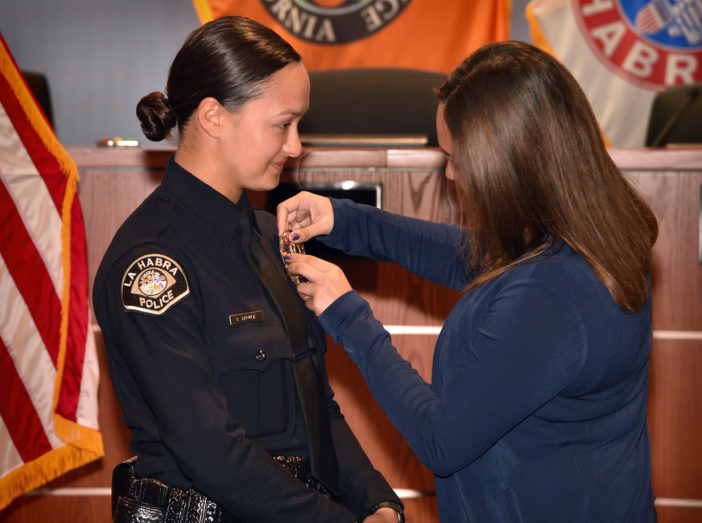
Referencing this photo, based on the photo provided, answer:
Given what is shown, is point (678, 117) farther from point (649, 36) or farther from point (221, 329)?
point (221, 329)

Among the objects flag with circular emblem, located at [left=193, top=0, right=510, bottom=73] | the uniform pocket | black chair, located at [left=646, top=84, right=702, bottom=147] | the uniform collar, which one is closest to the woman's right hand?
the uniform collar

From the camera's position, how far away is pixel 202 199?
4.00ft

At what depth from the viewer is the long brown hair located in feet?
3.45

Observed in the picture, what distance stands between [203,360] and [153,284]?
0.13 m

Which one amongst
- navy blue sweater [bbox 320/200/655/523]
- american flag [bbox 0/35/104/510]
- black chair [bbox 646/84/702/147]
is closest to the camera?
navy blue sweater [bbox 320/200/655/523]

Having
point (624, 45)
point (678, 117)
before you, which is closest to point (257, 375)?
point (678, 117)

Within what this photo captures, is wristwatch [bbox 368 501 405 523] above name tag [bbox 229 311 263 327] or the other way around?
the other way around

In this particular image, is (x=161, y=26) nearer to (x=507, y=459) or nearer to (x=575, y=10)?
(x=575, y=10)

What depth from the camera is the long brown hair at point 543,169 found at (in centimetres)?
105

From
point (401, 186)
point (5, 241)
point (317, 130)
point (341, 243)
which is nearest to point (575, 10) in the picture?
point (317, 130)

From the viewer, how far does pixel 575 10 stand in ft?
11.9

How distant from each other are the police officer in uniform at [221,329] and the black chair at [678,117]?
1.45 metres

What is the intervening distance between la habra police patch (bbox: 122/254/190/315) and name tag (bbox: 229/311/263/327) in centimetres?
9

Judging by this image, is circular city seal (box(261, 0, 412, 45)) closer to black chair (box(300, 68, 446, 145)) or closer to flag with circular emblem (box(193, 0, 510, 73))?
flag with circular emblem (box(193, 0, 510, 73))
